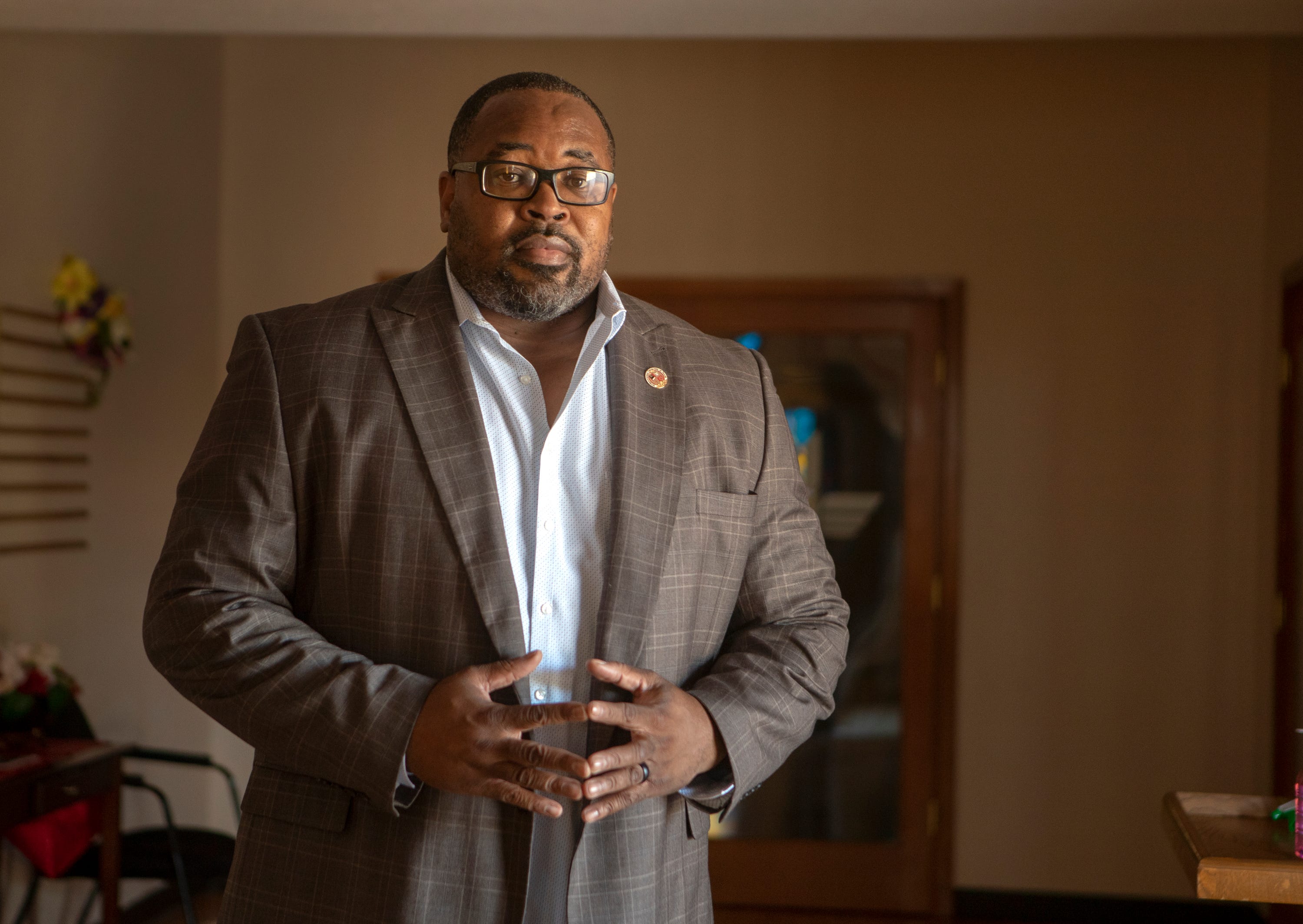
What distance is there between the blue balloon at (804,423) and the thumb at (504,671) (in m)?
2.79

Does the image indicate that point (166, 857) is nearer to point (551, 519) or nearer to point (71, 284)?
point (71, 284)

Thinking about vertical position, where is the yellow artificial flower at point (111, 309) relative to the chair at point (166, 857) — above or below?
above

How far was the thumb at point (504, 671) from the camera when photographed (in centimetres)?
108

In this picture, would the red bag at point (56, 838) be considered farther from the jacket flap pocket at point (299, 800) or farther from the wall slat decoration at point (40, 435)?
the jacket flap pocket at point (299, 800)

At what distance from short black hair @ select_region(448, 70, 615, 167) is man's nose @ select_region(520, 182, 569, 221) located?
107mm

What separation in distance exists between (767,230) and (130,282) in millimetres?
2122

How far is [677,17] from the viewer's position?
9.48ft

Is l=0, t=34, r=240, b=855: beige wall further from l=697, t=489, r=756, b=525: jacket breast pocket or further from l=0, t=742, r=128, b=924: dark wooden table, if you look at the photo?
l=697, t=489, r=756, b=525: jacket breast pocket

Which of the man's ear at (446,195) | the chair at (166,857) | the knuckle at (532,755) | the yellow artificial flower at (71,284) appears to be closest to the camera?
the knuckle at (532,755)

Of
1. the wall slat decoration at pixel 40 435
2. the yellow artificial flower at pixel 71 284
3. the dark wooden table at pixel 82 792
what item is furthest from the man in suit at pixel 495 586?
the yellow artificial flower at pixel 71 284

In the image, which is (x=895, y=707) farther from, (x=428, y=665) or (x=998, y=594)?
(x=428, y=665)

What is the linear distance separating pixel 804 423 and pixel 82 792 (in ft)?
8.03

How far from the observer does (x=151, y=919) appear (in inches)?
137

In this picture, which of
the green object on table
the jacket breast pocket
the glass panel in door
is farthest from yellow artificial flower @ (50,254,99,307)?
the green object on table
